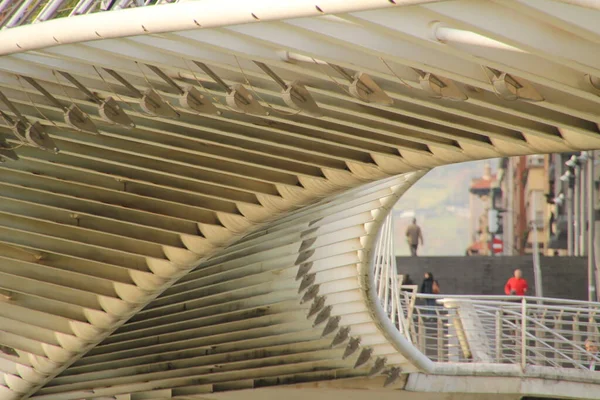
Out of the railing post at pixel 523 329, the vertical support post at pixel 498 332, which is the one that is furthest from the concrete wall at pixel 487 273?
the railing post at pixel 523 329

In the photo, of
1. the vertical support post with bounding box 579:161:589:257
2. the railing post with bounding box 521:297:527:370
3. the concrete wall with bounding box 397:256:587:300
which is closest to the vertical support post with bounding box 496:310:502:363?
the railing post with bounding box 521:297:527:370

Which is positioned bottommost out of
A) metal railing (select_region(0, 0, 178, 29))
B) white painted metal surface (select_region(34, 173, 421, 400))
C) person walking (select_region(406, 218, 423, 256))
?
Result: white painted metal surface (select_region(34, 173, 421, 400))

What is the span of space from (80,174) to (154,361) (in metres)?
5.75

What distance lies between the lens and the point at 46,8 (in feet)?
29.0

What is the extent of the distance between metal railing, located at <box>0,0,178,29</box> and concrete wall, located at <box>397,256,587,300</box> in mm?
17621

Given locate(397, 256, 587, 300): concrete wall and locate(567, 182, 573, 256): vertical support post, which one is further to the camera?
locate(567, 182, 573, 256): vertical support post

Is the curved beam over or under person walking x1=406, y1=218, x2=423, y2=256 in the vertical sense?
under

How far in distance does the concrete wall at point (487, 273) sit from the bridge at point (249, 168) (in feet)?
24.6

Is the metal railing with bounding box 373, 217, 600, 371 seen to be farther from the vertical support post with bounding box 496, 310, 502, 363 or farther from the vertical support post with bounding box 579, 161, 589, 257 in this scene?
the vertical support post with bounding box 579, 161, 589, 257

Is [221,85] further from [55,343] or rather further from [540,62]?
[55,343]

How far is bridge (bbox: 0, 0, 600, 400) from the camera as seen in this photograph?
279 inches

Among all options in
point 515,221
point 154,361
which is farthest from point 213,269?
point 515,221

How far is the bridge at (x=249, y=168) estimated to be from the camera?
709 centimetres

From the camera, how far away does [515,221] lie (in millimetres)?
67125
